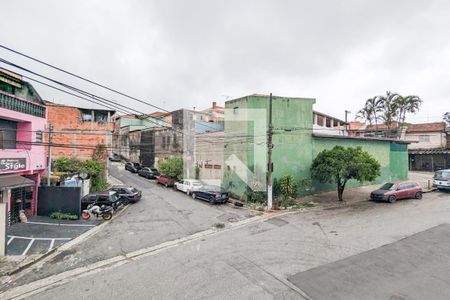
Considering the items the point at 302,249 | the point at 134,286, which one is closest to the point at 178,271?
the point at 134,286

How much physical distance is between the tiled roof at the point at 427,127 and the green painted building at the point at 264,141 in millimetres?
27883

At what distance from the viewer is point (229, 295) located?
7344mm

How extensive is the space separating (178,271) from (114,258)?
3.31 metres

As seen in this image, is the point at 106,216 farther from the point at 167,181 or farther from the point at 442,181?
A: the point at 442,181

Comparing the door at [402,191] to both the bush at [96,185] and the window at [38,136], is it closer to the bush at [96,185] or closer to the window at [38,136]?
the bush at [96,185]

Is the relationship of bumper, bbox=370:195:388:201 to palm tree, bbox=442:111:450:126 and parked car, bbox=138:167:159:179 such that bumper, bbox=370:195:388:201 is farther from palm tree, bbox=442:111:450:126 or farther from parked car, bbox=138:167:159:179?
palm tree, bbox=442:111:450:126

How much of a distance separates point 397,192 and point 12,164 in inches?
1003

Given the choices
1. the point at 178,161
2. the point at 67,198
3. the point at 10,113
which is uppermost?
the point at 10,113

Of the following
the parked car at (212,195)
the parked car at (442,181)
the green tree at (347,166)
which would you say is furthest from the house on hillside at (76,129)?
the parked car at (442,181)

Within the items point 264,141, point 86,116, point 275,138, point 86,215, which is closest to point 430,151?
point 275,138

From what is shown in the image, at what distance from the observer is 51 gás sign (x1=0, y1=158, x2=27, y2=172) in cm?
1342

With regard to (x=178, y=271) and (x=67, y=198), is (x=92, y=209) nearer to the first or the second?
Answer: (x=67, y=198)

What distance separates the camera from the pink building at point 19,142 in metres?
13.6

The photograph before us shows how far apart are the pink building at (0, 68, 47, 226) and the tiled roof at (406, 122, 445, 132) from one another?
5070 cm
